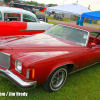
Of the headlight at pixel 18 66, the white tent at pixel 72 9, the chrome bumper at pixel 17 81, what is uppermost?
the white tent at pixel 72 9

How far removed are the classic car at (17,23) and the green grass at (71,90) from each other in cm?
283

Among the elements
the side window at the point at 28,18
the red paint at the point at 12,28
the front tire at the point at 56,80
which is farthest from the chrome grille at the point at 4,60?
the side window at the point at 28,18

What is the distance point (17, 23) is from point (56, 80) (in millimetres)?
3763

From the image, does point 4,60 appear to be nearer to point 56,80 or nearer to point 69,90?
point 56,80

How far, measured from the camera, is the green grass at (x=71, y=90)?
252 centimetres

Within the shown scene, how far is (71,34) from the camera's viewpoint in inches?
137

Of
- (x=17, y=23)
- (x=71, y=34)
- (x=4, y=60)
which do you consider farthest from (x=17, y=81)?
(x=17, y=23)

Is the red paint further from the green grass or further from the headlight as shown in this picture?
the headlight

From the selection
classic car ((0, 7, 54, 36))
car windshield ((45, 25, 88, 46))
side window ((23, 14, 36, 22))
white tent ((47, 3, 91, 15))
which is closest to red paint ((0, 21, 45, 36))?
classic car ((0, 7, 54, 36))

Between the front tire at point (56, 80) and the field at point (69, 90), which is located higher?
the front tire at point (56, 80)

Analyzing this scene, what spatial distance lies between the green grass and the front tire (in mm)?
132

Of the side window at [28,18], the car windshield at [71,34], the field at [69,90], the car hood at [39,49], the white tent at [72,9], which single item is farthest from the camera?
the white tent at [72,9]

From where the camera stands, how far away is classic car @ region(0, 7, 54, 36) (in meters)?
5.07

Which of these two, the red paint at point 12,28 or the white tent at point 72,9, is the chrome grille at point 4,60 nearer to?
the red paint at point 12,28
